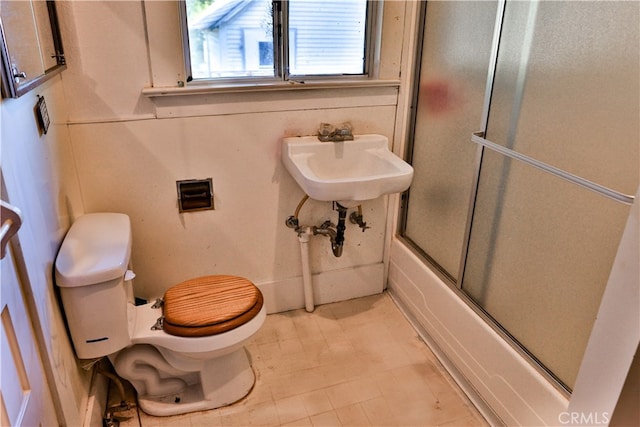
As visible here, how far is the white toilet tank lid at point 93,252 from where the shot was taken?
52.1 inches

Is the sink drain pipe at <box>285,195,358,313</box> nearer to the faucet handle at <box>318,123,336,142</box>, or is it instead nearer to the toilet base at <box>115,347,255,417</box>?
the faucet handle at <box>318,123,336,142</box>

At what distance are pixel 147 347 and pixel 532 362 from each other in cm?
130

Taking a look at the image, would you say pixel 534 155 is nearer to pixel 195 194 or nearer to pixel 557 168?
pixel 557 168

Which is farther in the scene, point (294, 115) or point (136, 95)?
point (294, 115)

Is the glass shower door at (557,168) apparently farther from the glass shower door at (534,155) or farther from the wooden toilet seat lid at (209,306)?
the wooden toilet seat lid at (209,306)

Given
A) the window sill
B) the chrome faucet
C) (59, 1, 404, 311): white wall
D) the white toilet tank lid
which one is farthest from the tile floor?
the window sill

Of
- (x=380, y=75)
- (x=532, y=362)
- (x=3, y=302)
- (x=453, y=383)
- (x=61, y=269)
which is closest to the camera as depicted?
(x=3, y=302)

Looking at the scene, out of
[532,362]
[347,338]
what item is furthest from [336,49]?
[532,362]

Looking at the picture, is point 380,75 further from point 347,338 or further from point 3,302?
point 3,302

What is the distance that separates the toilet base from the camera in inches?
66.2

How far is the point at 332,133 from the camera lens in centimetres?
195

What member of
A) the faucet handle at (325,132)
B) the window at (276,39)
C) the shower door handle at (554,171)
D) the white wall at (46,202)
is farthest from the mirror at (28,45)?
the shower door handle at (554,171)

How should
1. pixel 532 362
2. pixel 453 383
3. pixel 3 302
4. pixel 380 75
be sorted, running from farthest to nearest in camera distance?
pixel 380 75, pixel 453 383, pixel 532 362, pixel 3 302

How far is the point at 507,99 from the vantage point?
5.01 ft
